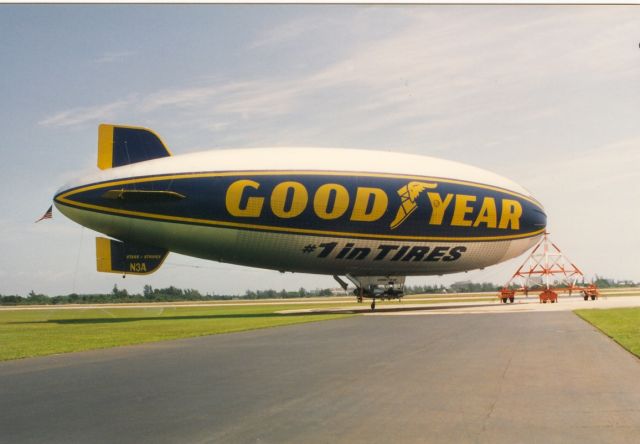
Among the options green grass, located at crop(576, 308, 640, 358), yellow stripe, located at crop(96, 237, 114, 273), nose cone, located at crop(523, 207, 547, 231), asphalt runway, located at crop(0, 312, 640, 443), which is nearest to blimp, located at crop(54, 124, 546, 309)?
yellow stripe, located at crop(96, 237, 114, 273)

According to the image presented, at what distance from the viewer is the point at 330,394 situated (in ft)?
41.6

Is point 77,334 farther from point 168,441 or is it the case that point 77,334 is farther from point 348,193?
point 168,441

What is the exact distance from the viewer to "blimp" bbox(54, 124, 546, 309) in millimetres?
40969

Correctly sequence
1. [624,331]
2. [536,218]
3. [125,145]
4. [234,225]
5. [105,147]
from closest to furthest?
1. [624,331]
2. [234,225]
3. [105,147]
4. [125,145]
5. [536,218]

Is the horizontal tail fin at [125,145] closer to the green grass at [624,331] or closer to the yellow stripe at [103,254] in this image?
the yellow stripe at [103,254]

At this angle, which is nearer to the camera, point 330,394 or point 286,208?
point 330,394

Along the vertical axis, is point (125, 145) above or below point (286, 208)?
above

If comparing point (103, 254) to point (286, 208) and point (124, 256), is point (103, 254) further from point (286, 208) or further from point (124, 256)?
point (286, 208)

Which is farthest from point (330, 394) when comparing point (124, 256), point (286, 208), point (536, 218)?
point (536, 218)

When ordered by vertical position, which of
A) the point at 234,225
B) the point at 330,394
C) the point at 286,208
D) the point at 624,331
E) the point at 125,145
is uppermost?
the point at 125,145

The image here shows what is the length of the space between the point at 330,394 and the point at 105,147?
119ft

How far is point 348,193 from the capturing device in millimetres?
44344

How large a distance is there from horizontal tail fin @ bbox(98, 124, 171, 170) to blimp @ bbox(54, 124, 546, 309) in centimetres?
7

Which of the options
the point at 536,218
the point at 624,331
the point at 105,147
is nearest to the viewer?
the point at 624,331
